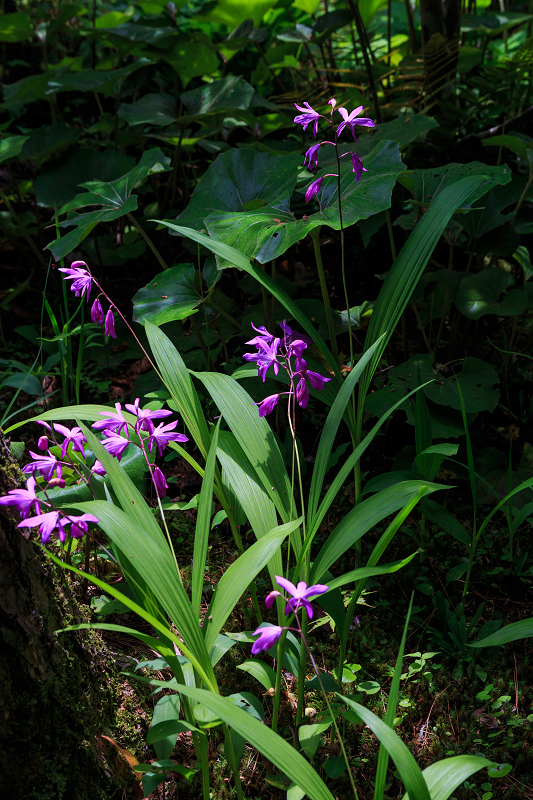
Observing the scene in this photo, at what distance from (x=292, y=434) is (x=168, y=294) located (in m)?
0.72

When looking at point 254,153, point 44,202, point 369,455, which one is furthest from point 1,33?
point 369,455

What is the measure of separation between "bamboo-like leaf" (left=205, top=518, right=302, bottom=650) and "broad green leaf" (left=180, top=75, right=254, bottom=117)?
209cm

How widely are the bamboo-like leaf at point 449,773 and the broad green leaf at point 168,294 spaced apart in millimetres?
1355

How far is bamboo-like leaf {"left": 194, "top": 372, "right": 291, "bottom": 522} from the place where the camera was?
4.25 feet

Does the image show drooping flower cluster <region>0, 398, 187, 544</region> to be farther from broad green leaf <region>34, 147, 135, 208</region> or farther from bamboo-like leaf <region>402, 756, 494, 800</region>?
broad green leaf <region>34, 147, 135, 208</region>

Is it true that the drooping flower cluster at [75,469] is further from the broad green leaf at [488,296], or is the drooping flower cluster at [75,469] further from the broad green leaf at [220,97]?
the broad green leaf at [220,97]

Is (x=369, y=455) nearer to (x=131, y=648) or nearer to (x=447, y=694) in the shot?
(x=447, y=694)

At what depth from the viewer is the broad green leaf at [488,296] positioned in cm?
204

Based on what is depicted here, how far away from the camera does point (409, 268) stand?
143 centimetres

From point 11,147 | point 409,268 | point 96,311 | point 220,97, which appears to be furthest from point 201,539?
point 220,97

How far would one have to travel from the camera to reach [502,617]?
159cm

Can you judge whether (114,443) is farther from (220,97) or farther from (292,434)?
(220,97)

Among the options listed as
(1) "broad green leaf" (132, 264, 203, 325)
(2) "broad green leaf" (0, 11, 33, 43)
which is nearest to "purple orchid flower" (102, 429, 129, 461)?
(1) "broad green leaf" (132, 264, 203, 325)

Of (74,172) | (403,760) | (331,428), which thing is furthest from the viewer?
(74,172)
